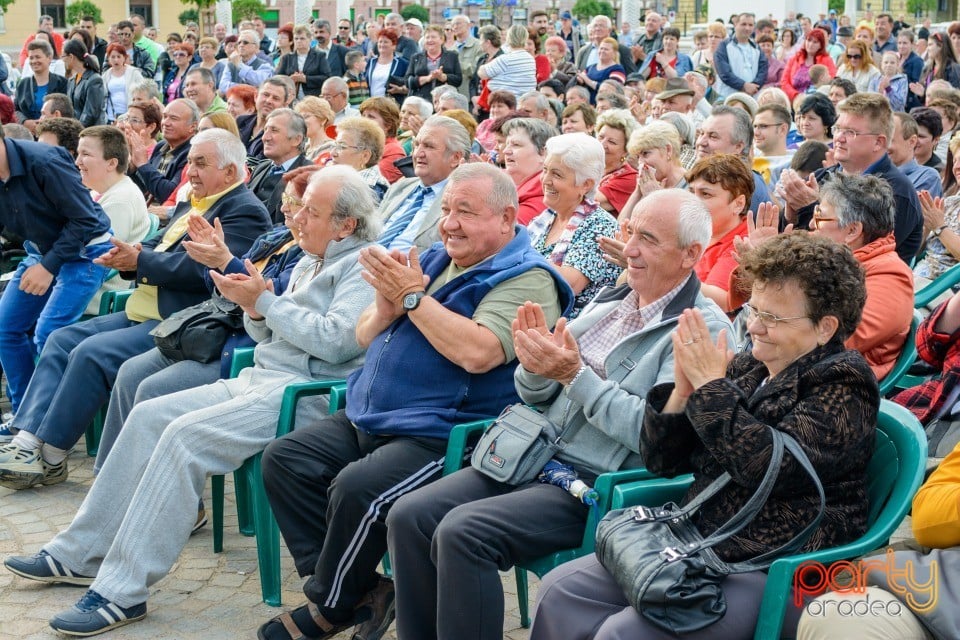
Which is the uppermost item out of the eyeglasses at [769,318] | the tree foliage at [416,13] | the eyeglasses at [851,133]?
the tree foliage at [416,13]

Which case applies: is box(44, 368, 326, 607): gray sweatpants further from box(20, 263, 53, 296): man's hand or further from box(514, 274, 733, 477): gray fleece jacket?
box(20, 263, 53, 296): man's hand

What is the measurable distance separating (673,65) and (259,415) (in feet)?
34.1

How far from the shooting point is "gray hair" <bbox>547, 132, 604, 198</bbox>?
16.0 feet

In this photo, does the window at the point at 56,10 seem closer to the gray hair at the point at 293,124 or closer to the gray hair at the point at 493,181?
the gray hair at the point at 293,124

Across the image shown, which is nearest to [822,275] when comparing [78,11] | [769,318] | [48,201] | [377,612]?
[769,318]

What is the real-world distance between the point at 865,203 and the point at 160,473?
260cm

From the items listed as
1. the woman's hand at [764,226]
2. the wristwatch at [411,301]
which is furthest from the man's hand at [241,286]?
the woman's hand at [764,226]

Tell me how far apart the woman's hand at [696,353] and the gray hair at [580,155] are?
201 cm

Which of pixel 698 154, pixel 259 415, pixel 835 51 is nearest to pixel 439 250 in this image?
pixel 259 415

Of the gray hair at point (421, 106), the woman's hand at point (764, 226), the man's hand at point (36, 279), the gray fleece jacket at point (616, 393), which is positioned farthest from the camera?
the gray hair at point (421, 106)

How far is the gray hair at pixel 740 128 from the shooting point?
6113mm

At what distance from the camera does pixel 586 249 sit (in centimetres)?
464

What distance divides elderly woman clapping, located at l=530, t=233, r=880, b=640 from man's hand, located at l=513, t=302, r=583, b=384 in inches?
13.1

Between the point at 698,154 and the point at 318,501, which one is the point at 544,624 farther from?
the point at 698,154
